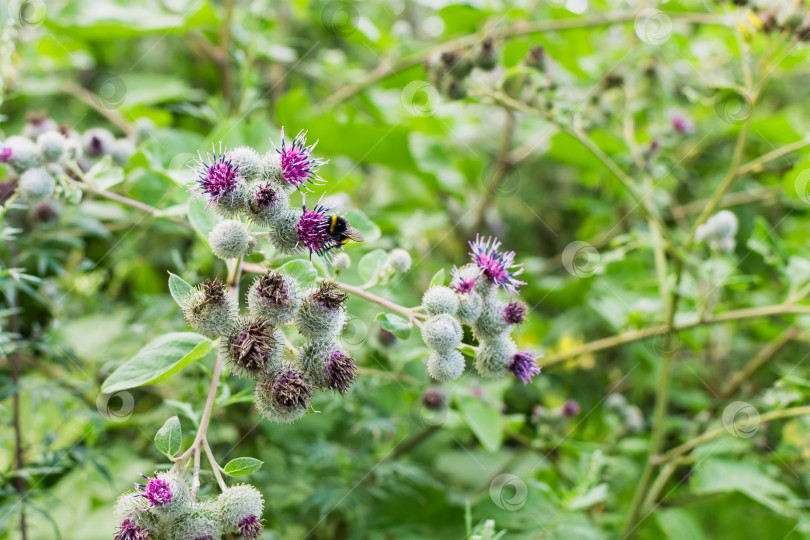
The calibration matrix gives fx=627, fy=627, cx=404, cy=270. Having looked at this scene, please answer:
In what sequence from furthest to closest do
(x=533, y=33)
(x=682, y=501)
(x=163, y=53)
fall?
(x=163, y=53) < (x=533, y=33) < (x=682, y=501)

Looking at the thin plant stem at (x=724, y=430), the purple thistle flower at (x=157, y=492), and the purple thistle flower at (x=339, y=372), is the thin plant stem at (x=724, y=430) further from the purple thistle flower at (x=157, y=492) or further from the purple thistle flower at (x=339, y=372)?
the purple thistle flower at (x=157, y=492)

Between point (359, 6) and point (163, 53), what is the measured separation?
49.9 inches

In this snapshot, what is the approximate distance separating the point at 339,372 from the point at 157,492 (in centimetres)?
33

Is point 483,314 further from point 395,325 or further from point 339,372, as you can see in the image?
point 339,372

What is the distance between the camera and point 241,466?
105cm

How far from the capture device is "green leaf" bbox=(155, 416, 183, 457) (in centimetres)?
102

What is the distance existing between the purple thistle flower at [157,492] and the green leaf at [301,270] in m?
0.42

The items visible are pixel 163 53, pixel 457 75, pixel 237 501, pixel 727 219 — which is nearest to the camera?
pixel 237 501

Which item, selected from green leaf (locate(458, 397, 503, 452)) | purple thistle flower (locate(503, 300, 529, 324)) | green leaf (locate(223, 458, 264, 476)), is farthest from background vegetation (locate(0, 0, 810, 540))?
purple thistle flower (locate(503, 300, 529, 324))

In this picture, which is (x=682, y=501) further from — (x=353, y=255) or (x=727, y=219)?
(x=353, y=255)

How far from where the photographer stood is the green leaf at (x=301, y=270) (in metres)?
1.18

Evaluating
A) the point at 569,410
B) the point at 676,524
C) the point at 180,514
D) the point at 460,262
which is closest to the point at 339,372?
the point at 180,514

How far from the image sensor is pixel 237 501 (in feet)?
3.22

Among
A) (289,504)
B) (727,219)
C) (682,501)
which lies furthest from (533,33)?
(289,504)
